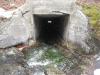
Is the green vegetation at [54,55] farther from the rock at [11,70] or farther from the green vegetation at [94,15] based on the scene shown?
the green vegetation at [94,15]

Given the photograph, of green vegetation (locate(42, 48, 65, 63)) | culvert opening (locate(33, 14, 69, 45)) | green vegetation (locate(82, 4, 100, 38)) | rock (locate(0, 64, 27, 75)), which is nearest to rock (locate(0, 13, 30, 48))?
culvert opening (locate(33, 14, 69, 45))

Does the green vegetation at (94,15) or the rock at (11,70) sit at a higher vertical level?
the green vegetation at (94,15)

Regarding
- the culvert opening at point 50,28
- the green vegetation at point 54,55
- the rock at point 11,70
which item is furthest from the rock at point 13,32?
the rock at point 11,70

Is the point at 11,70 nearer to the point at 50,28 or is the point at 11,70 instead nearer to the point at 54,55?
the point at 54,55

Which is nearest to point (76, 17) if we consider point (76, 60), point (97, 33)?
point (97, 33)

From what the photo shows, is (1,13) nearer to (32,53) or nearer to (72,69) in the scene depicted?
(32,53)

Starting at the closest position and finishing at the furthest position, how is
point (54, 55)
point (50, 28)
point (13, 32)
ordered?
1. point (54, 55)
2. point (13, 32)
3. point (50, 28)

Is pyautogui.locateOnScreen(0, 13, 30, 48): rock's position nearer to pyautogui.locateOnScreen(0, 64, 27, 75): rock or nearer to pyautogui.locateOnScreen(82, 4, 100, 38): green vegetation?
pyautogui.locateOnScreen(0, 64, 27, 75): rock

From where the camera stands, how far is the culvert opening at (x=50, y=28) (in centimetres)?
1211

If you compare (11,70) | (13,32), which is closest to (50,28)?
(13,32)

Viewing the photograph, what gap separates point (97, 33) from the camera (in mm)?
10828

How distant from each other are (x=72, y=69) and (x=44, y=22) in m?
5.03

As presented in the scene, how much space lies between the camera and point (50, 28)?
15.0 m

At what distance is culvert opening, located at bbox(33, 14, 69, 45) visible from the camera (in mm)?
12109
